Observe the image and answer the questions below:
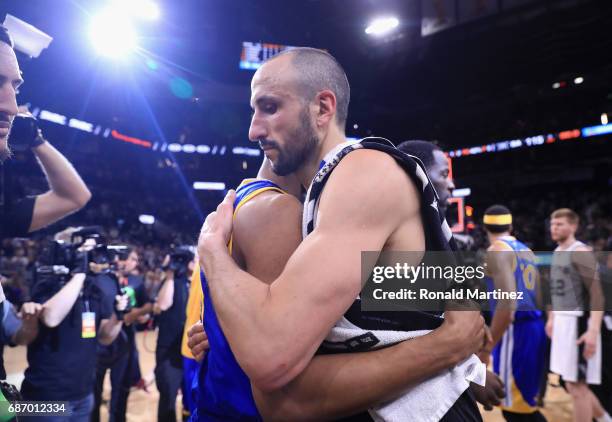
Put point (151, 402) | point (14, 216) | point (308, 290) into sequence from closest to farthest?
point (308, 290) → point (14, 216) → point (151, 402)

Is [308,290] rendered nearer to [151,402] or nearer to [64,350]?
[64,350]

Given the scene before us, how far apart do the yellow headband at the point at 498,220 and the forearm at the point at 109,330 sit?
3.47 metres

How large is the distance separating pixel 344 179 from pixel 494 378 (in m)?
1.21

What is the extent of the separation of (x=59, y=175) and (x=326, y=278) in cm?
205

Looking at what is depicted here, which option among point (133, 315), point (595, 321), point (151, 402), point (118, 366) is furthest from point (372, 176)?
point (151, 402)

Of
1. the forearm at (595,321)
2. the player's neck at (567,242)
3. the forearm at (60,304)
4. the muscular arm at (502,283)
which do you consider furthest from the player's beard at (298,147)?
the player's neck at (567,242)

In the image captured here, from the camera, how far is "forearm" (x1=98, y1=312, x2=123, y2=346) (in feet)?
11.9

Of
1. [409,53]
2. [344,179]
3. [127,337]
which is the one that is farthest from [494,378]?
[409,53]

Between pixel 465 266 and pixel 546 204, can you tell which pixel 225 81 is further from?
pixel 465 266

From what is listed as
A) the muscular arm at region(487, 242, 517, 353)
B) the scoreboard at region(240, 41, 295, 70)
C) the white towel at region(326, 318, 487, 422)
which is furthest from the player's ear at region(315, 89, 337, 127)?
the scoreboard at region(240, 41, 295, 70)

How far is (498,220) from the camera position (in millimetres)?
4109

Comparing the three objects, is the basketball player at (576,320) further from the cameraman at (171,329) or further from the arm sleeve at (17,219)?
the arm sleeve at (17,219)

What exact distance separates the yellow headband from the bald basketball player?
3.10 meters

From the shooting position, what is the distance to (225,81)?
17688 millimetres
